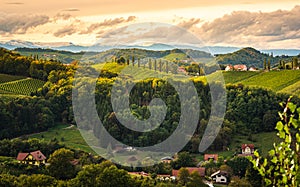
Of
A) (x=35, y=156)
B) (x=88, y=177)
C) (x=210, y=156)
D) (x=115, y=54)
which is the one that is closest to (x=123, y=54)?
(x=115, y=54)

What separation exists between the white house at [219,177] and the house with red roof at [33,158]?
1065 cm

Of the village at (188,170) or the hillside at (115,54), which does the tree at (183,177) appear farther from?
Result: the hillside at (115,54)

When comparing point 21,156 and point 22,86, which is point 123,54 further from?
point 21,156

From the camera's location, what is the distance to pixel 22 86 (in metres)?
49.6

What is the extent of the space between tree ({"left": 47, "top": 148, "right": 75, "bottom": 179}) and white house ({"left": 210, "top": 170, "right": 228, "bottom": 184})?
8639 millimetres

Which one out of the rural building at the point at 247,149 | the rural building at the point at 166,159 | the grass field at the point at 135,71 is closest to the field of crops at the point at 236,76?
the grass field at the point at 135,71

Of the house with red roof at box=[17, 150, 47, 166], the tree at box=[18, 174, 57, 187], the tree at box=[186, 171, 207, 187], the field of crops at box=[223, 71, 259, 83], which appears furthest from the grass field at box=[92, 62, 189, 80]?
the tree at box=[18, 174, 57, 187]

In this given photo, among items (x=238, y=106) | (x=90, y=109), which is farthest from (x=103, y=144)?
(x=238, y=106)

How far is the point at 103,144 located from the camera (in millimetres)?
40406

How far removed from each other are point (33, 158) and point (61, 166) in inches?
185

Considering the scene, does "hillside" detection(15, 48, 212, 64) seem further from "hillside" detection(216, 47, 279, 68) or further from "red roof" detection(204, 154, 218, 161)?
"hillside" detection(216, 47, 279, 68)

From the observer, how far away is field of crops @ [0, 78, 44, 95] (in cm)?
4759

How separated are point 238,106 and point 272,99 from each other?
11.1 feet

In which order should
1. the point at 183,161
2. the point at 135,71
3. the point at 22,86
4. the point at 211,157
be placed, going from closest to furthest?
the point at 183,161 < the point at 211,157 < the point at 22,86 < the point at 135,71
